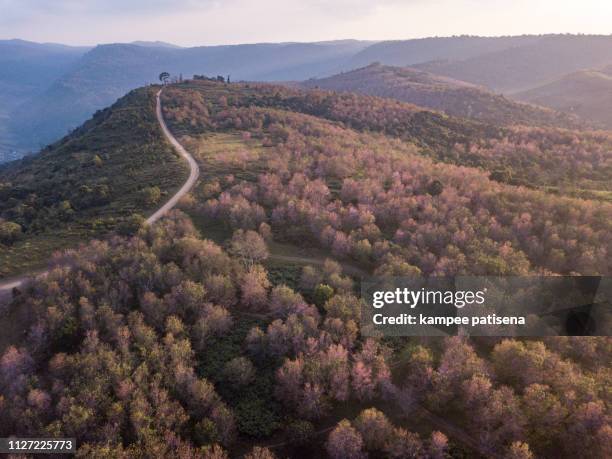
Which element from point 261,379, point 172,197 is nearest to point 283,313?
point 261,379

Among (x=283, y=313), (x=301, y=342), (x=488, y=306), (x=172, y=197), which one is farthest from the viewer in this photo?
(x=172, y=197)

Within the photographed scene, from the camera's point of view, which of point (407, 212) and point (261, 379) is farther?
point (407, 212)

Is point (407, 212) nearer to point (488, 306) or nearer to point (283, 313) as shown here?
point (488, 306)

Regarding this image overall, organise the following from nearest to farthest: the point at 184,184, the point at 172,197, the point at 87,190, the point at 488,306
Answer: the point at 488,306
the point at 172,197
the point at 87,190
the point at 184,184

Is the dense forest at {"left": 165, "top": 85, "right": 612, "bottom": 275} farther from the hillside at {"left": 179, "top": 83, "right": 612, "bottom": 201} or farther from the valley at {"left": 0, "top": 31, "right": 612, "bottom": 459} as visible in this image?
the hillside at {"left": 179, "top": 83, "right": 612, "bottom": 201}

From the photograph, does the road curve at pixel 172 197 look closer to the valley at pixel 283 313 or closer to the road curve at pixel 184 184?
the road curve at pixel 184 184

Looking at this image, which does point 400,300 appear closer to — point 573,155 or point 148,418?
point 148,418
